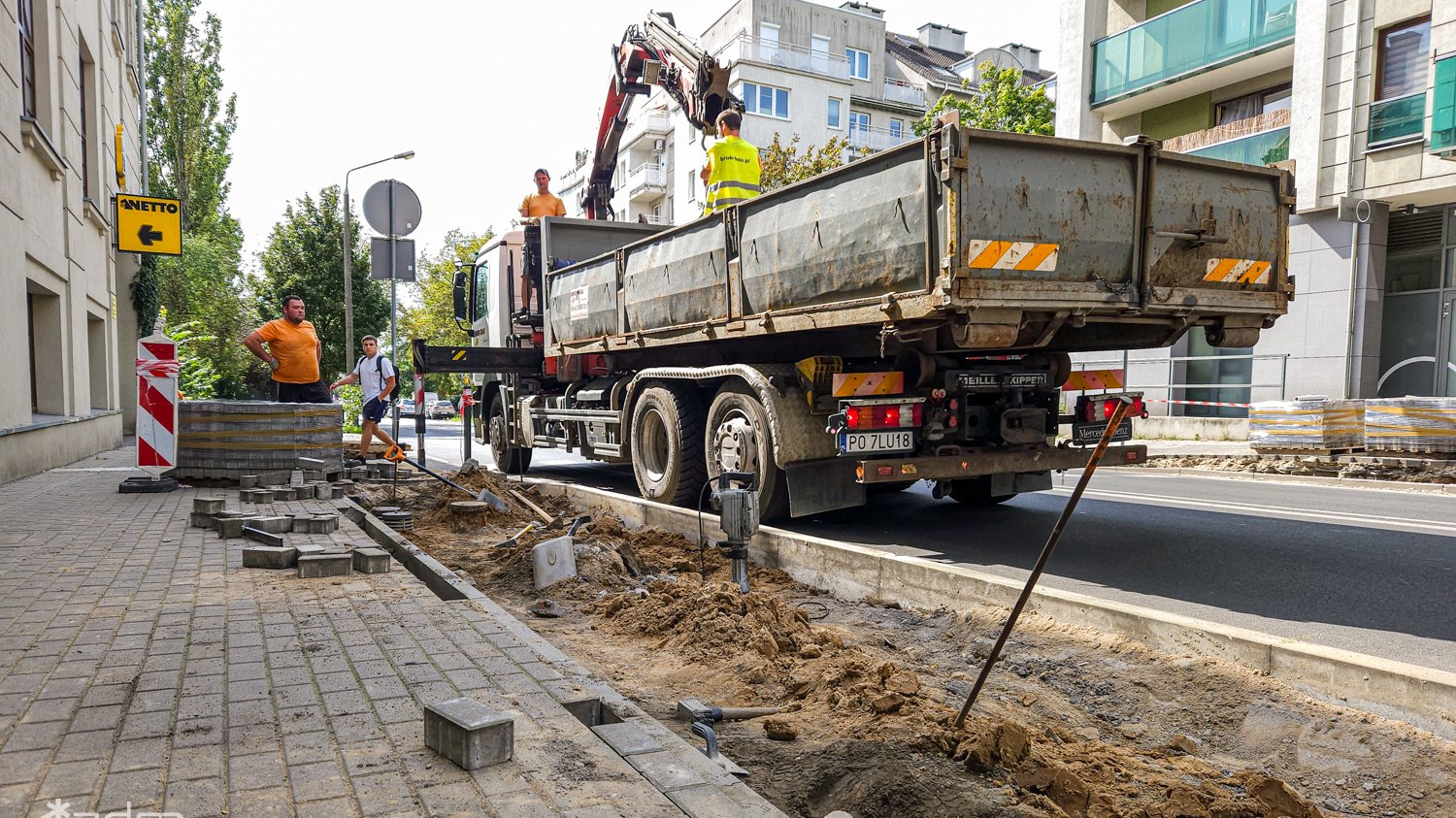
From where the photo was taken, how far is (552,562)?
539 centimetres

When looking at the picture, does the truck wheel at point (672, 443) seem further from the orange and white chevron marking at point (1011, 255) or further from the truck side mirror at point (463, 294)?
the truck side mirror at point (463, 294)

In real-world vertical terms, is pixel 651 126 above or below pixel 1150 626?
above

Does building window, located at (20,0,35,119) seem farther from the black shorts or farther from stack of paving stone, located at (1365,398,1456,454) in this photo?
stack of paving stone, located at (1365,398,1456,454)

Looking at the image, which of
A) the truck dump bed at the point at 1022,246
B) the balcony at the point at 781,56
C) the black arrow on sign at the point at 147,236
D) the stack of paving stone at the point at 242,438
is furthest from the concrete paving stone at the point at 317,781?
the balcony at the point at 781,56

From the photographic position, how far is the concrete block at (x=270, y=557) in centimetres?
521

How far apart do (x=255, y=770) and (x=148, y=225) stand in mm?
11746

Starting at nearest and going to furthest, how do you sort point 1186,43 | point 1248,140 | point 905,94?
point 1248,140 → point 1186,43 → point 905,94

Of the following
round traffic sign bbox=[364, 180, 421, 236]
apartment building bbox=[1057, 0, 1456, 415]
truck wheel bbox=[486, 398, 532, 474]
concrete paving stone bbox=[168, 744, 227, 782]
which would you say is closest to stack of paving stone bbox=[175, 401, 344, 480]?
round traffic sign bbox=[364, 180, 421, 236]

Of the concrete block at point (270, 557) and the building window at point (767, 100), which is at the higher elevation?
the building window at point (767, 100)

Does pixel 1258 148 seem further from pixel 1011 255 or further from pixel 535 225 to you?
pixel 1011 255

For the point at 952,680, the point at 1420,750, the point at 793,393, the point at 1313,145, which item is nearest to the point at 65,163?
the point at 793,393

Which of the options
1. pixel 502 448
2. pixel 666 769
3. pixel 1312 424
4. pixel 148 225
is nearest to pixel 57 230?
pixel 148 225

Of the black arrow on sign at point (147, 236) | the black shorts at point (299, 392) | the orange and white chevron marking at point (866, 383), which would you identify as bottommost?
the black shorts at point (299, 392)

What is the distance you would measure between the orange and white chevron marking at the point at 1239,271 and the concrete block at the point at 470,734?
5.38 meters
